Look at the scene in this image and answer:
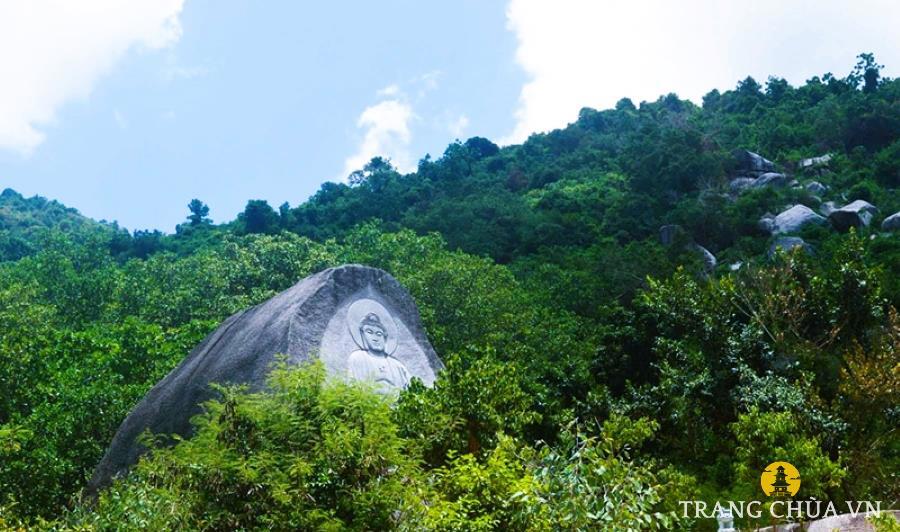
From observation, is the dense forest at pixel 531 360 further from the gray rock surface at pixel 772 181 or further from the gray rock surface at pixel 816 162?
the gray rock surface at pixel 816 162

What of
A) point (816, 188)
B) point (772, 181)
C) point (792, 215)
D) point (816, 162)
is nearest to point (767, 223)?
point (792, 215)

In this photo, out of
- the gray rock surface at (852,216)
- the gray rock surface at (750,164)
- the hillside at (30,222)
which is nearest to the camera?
the gray rock surface at (852,216)

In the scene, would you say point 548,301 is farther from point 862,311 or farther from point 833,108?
point 833,108

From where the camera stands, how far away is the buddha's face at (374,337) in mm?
10734

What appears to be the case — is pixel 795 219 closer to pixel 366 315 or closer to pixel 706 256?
pixel 706 256

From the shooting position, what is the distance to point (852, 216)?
3066 cm

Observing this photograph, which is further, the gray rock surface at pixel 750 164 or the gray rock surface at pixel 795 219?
the gray rock surface at pixel 750 164

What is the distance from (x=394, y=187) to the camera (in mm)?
43750

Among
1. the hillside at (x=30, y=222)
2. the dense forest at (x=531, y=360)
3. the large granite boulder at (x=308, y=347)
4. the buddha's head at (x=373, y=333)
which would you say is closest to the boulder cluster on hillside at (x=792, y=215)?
the dense forest at (x=531, y=360)

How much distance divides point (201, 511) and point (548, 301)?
15820 mm

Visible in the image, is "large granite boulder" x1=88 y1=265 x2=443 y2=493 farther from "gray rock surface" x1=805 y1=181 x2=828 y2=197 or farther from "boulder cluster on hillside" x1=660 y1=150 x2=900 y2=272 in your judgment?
"gray rock surface" x1=805 y1=181 x2=828 y2=197

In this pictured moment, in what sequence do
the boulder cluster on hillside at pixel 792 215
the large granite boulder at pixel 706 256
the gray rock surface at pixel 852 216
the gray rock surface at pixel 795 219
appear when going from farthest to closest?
the gray rock surface at pixel 795 219 < the gray rock surface at pixel 852 216 < the boulder cluster on hillside at pixel 792 215 < the large granite boulder at pixel 706 256

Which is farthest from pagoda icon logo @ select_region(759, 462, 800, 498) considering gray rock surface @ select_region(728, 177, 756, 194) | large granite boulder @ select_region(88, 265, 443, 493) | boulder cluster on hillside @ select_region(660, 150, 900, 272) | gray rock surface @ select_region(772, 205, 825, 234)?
gray rock surface @ select_region(728, 177, 756, 194)

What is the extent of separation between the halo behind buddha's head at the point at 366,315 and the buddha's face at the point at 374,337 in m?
0.06
